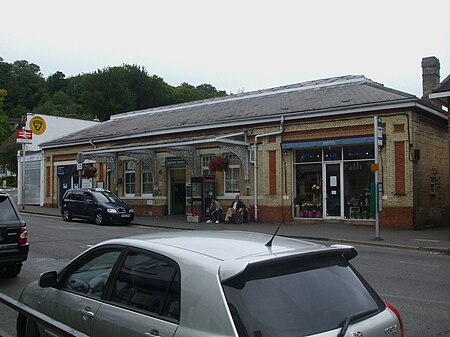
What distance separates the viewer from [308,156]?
21.3 metres

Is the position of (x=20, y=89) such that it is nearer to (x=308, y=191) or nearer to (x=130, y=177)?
(x=130, y=177)

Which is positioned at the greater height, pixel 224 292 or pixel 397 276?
pixel 224 292

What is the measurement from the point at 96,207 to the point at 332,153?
11.0 metres

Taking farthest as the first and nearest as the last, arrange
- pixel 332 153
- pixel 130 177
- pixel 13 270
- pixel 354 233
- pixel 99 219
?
pixel 130 177, pixel 99 219, pixel 332 153, pixel 354 233, pixel 13 270

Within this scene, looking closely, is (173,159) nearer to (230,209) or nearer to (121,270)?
(230,209)

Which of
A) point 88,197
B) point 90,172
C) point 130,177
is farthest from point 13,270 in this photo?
point 90,172

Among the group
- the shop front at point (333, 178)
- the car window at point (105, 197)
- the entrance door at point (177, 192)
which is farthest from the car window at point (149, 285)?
the entrance door at point (177, 192)

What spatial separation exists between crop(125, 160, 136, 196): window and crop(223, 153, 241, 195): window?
7.17 metres

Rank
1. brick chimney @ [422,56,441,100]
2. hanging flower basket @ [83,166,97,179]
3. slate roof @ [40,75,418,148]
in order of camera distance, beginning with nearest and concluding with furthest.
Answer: slate roof @ [40,75,418,148] → brick chimney @ [422,56,441,100] → hanging flower basket @ [83,166,97,179]

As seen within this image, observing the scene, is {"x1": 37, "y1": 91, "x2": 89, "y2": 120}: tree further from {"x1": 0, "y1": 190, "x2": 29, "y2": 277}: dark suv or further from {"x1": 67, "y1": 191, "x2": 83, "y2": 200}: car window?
{"x1": 0, "y1": 190, "x2": 29, "y2": 277}: dark suv

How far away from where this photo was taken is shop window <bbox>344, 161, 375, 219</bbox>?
64.4ft

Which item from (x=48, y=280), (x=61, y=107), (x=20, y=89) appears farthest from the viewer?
(x=20, y=89)

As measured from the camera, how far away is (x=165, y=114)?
31.3m

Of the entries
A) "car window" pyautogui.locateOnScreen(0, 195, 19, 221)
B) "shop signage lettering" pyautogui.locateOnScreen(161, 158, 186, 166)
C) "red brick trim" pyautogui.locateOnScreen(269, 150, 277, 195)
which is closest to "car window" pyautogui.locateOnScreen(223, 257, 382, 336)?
"car window" pyautogui.locateOnScreen(0, 195, 19, 221)
